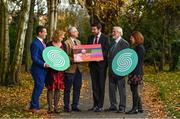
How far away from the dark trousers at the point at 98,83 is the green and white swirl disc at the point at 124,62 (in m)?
→ 0.38

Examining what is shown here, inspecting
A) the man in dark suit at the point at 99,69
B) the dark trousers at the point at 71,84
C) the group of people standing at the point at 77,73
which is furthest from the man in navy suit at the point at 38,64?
the man in dark suit at the point at 99,69

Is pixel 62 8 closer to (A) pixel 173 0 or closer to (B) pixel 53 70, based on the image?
(A) pixel 173 0

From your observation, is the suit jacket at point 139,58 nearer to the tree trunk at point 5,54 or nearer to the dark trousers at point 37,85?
the dark trousers at point 37,85

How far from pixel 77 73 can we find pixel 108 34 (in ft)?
62.0

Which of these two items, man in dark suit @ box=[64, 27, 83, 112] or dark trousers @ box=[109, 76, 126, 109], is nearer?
man in dark suit @ box=[64, 27, 83, 112]

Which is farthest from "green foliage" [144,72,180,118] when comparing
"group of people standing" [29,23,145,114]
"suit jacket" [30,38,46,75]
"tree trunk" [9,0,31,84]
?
"tree trunk" [9,0,31,84]

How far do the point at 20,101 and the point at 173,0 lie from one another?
16.1 m

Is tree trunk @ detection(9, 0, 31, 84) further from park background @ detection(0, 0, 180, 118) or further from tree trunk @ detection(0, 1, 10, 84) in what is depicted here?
tree trunk @ detection(0, 1, 10, 84)

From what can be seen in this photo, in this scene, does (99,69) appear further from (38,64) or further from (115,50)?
(38,64)

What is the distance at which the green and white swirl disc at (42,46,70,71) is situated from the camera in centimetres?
1284

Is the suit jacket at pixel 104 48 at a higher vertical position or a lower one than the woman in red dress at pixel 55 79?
higher

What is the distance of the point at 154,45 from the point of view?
105 ft

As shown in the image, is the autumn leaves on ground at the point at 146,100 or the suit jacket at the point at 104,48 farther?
the suit jacket at the point at 104,48

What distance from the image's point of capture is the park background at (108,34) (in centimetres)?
1670
